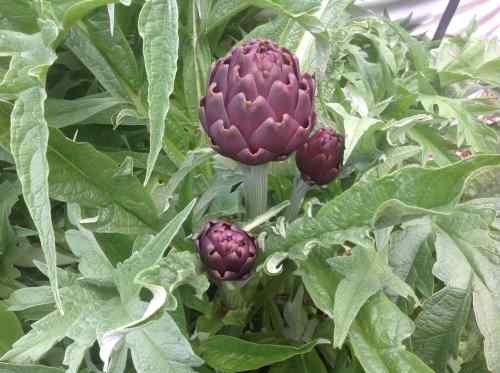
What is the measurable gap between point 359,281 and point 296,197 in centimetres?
9

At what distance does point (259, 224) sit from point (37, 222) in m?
0.16

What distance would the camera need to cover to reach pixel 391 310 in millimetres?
383

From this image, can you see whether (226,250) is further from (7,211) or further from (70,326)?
(7,211)

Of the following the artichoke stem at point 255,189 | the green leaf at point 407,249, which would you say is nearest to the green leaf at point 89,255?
the artichoke stem at point 255,189

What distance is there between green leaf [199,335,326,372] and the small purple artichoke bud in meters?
0.05

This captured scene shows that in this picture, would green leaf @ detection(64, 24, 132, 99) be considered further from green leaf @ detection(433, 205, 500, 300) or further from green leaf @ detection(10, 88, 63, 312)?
green leaf @ detection(433, 205, 500, 300)

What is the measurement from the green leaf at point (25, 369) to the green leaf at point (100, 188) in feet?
0.31

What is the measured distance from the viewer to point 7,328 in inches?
17.2

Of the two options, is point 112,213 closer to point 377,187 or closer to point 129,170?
point 129,170

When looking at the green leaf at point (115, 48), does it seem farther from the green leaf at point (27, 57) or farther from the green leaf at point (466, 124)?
the green leaf at point (466, 124)

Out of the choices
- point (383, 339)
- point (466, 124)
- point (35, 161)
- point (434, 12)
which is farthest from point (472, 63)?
point (434, 12)

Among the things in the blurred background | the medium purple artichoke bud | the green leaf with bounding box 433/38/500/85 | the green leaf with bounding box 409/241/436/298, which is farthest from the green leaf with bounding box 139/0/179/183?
the blurred background

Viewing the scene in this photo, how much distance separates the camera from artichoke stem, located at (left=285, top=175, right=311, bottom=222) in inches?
17.5

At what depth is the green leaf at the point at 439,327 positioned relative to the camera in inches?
18.3
